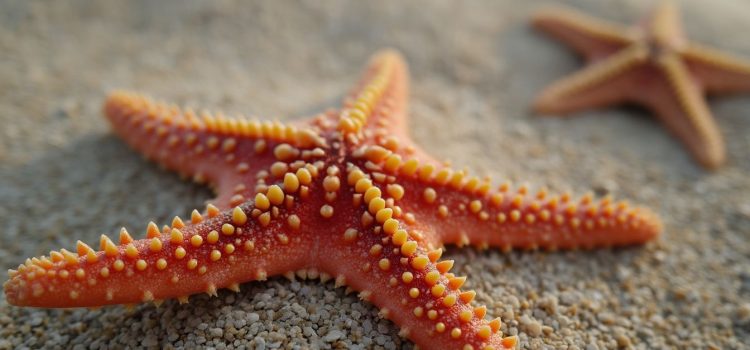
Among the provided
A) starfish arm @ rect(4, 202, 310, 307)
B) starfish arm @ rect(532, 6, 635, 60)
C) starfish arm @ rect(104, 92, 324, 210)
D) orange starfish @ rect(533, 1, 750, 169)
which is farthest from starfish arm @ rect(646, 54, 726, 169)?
starfish arm @ rect(4, 202, 310, 307)

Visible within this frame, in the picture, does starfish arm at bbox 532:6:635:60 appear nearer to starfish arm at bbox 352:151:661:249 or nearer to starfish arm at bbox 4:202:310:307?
starfish arm at bbox 352:151:661:249

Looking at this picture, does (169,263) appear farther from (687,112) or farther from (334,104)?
(687,112)

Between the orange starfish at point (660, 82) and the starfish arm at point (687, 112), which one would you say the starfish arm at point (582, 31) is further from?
the starfish arm at point (687, 112)

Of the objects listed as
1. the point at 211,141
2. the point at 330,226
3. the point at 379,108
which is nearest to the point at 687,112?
the point at 379,108

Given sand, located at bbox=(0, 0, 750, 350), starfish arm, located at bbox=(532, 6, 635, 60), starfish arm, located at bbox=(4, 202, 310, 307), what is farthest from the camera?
starfish arm, located at bbox=(532, 6, 635, 60)

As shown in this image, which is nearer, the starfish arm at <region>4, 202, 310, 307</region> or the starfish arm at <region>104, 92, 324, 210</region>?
the starfish arm at <region>4, 202, 310, 307</region>

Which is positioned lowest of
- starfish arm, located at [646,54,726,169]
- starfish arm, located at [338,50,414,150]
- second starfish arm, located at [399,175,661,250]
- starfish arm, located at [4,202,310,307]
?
starfish arm, located at [4,202,310,307]

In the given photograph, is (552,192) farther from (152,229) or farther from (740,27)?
(740,27)

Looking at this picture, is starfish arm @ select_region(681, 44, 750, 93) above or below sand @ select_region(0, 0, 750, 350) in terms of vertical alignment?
above

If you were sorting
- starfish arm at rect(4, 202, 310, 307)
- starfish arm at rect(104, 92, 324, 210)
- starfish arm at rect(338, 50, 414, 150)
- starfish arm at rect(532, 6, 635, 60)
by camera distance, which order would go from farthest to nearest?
starfish arm at rect(532, 6, 635, 60), starfish arm at rect(338, 50, 414, 150), starfish arm at rect(104, 92, 324, 210), starfish arm at rect(4, 202, 310, 307)

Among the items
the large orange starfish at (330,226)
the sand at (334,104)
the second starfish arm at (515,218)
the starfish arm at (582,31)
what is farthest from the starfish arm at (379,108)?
the starfish arm at (582,31)

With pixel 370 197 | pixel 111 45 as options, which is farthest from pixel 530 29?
pixel 111 45
